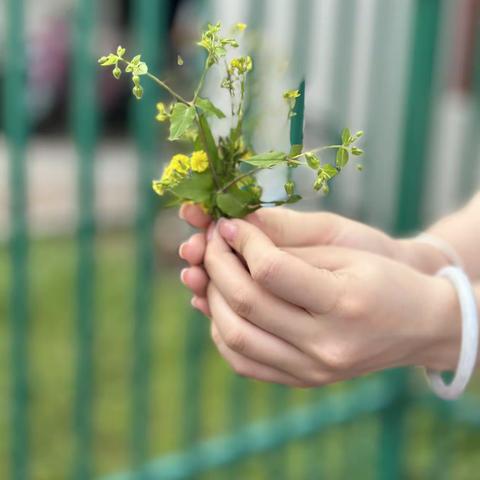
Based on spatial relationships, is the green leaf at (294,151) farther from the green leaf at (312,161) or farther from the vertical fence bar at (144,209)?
the vertical fence bar at (144,209)

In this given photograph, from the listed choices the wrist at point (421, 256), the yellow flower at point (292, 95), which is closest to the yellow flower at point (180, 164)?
the yellow flower at point (292, 95)

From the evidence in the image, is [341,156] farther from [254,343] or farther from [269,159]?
[254,343]

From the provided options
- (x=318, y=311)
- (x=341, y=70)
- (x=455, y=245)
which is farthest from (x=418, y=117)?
(x=318, y=311)

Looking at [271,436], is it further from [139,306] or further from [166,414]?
[166,414]

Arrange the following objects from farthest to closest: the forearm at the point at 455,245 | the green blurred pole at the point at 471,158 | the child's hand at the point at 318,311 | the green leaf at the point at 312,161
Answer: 1. the green blurred pole at the point at 471,158
2. the forearm at the point at 455,245
3. the child's hand at the point at 318,311
4. the green leaf at the point at 312,161

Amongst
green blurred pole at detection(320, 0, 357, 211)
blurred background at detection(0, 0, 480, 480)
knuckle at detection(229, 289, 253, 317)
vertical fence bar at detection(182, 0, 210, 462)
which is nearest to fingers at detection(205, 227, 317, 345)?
knuckle at detection(229, 289, 253, 317)
